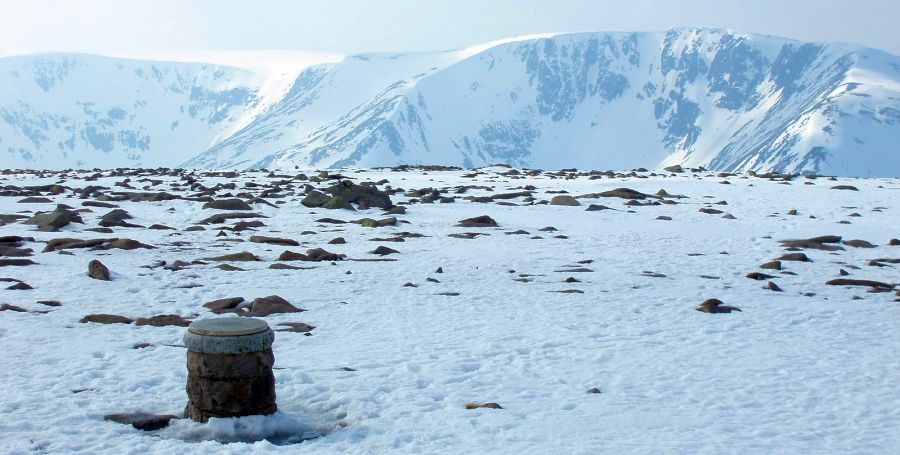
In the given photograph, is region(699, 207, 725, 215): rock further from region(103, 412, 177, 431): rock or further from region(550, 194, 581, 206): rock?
region(103, 412, 177, 431): rock

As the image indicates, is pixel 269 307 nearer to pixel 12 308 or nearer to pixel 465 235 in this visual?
pixel 12 308

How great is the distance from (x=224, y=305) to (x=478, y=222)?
48.0 feet

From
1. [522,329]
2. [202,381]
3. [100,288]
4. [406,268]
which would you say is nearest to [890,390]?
[522,329]

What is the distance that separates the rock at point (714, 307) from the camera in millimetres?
15734

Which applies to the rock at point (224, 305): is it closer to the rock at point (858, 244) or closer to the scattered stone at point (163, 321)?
the scattered stone at point (163, 321)

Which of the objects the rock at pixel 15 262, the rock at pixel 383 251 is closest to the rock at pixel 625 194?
the rock at pixel 383 251

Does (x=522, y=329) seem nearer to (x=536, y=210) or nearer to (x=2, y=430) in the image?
(x=2, y=430)

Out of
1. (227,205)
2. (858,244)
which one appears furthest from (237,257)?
(858,244)

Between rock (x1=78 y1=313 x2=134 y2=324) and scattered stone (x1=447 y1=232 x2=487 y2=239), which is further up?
rock (x1=78 y1=313 x2=134 y2=324)

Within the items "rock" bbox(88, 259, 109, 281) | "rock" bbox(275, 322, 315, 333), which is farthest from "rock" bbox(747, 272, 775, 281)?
"rock" bbox(88, 259, 109, 281)

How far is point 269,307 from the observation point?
15.3 metres

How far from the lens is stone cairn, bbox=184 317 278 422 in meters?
9.38

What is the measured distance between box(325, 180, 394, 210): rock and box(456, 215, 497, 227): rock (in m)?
5.21

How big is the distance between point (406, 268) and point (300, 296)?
3.86 metres
